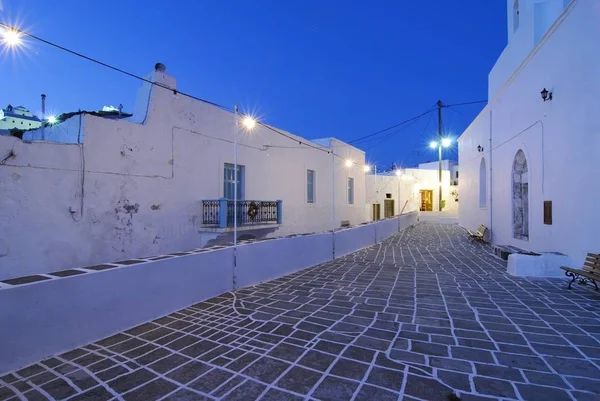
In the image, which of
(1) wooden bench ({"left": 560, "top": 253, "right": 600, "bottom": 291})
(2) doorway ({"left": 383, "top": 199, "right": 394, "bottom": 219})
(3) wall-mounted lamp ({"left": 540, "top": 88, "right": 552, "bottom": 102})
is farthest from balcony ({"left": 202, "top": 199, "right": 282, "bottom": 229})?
(2) doorway ({"left": 383, "top": 199, "right": 394, "bottom": 219})

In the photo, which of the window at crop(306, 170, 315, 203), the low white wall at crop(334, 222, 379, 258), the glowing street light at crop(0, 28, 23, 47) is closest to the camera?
the glowing street light at crop(0, 28, 23, 47)

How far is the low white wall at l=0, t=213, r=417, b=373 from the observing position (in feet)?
8.64

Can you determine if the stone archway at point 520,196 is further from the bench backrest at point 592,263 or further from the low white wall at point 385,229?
the low white wall at point 385,229

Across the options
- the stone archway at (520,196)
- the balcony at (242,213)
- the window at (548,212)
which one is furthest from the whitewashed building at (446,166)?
the window at (548,212)

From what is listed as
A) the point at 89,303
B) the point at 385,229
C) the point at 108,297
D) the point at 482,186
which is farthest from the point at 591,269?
the point at 482,186

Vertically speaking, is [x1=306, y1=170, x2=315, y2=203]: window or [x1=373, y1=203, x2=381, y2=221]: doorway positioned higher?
[x1=306, y1=170, x2=315, y2=203]: window

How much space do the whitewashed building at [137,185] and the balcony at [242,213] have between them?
32 millimetres

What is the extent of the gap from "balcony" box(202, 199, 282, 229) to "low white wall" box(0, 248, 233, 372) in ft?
17.2

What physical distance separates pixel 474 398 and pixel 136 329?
3191mm

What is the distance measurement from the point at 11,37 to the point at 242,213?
729 cm

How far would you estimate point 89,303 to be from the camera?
3150mm

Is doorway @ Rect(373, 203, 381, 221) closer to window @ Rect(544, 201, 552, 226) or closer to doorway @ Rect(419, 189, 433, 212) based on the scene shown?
doorway @ Rect(419, 189, 433, 212)

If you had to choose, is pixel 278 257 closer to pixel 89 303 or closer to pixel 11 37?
pixel 89 303

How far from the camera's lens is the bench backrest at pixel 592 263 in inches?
191
